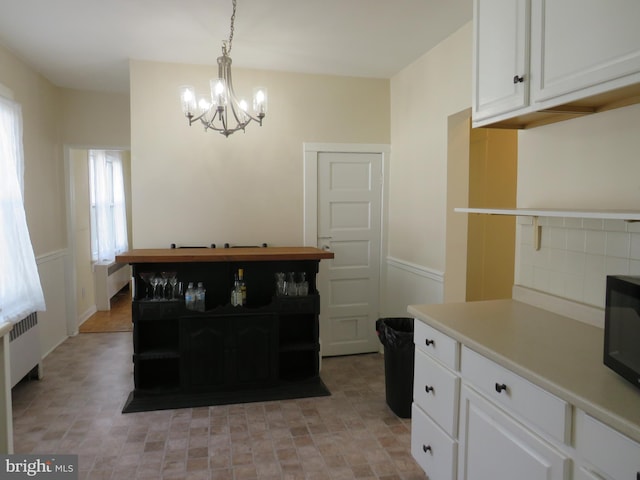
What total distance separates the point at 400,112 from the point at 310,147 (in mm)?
878

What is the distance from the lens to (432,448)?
208 cm

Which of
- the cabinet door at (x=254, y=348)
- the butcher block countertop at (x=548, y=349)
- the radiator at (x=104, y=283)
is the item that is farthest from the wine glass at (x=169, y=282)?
the radiator at (x=104, y=283)

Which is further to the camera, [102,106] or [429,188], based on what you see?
[102,106]

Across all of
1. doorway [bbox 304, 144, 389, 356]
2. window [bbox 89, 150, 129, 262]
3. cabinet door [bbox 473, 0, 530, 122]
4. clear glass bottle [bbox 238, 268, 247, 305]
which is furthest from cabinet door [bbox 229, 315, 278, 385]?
window [bbox 89, 150, 129, 262]

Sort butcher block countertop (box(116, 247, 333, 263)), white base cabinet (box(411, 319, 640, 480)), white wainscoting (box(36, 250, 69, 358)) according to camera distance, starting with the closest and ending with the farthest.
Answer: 1. white base cabinet (box(411, 319, 640, 480))
2. butcher block countertop (box(116, 247, 333, 263))
3. white wainscoting (box(36, 250, 69, 358))

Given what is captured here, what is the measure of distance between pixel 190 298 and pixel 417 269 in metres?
1.83

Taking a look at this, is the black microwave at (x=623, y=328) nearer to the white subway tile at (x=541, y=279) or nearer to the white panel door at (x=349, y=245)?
the white subway tile at (x=541, y=279)

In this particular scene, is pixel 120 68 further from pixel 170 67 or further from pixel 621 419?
pixel 621 419

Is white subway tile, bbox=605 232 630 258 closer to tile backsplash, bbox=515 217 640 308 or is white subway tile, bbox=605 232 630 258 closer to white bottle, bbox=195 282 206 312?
tile backsplash, bbox=515 217 640 308

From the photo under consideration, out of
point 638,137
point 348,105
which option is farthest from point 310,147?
point 638,137

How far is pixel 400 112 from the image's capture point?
13.4 feet

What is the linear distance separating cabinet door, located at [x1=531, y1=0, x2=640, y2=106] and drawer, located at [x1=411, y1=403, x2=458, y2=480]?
4.84 feet

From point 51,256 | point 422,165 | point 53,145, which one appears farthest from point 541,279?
point 53,145

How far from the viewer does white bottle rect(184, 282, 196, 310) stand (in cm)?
Result: 326
